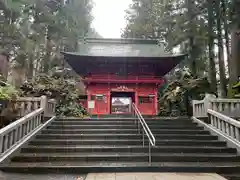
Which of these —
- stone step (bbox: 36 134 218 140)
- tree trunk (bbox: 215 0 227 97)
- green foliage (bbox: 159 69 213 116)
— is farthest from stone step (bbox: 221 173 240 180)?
tree trunk (bbox: 215 0 227 97)

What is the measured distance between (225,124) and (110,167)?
392 centimetres

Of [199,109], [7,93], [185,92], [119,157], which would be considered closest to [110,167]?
[119,157]

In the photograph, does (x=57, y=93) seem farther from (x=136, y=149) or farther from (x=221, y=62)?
(x=221, y=62)

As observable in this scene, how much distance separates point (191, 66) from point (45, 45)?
12.0 meters

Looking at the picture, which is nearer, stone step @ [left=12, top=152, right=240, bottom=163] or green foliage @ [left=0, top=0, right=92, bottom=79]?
→ stone step @ [left=12, top=152, right=240, bottom=163]

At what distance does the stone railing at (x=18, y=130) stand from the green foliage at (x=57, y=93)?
8.75 feet

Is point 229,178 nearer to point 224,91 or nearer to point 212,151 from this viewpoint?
point 212,151

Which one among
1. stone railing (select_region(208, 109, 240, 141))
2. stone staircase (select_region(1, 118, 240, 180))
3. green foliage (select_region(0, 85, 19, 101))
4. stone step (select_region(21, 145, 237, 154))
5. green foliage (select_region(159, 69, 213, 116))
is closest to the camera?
stone staircase (select_region(1, 118, 240, 180))

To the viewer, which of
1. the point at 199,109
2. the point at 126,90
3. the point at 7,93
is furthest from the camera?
the point at 126,90

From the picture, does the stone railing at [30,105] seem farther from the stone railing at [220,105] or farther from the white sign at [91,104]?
the stone railing at [220,105]

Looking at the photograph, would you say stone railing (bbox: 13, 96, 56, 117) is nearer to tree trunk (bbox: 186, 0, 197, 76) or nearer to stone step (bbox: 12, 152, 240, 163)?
stone step (bbox: 12, 152, 240, 163)

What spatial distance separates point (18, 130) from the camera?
5633 millimetres

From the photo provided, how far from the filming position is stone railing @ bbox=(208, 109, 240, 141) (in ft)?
19.2

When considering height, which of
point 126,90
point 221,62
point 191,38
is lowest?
point 126,90
